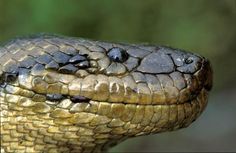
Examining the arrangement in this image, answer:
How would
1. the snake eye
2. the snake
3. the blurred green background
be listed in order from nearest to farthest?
the snake
the snake eye
the blurred green background

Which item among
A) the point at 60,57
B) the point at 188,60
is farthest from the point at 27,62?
the point at 188,60

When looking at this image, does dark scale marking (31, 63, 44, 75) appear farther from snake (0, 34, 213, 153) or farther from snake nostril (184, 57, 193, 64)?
snake nostril (184, 57, 193, 64)

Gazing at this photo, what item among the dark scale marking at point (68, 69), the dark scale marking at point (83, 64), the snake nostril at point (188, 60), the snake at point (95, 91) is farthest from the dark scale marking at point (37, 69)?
the snake nostril at point (188, 60)

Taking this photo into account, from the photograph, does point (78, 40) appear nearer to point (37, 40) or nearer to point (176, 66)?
point (37, 40)

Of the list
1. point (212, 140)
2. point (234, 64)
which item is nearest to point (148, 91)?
point (212, 140)

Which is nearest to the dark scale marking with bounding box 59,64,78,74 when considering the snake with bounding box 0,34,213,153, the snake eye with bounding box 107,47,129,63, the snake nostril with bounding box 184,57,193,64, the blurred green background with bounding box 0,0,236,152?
the snake with bounding box 0,34,213,153

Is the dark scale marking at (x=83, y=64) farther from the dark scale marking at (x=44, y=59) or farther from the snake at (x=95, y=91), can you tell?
the dark scale marking at (x=44, y=59)
